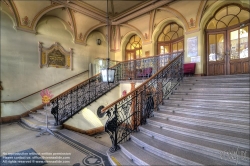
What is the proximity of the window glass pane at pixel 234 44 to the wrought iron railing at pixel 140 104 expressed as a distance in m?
2.65

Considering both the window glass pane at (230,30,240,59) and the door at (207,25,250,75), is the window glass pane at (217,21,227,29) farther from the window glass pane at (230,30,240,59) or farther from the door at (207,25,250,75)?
the window glass pane at (230,30,240,59)

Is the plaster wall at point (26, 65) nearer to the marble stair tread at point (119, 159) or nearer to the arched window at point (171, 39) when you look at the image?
the marble stair tread at point (119, 159)

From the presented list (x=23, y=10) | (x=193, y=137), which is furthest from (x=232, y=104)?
(x=23, y=10)

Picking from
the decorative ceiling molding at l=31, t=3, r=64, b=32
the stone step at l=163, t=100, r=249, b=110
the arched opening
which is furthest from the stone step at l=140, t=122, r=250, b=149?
the decorative ceiling molding at l=31, t=3, r=64, b=32

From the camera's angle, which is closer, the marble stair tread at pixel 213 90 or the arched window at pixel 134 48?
the marble stair tread at pixel 213 90

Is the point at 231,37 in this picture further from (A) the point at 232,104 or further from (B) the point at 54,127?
(B) the point at 54,127

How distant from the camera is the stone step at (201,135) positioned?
209 cm

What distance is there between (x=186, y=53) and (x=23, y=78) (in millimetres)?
7848

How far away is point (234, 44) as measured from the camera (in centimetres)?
584

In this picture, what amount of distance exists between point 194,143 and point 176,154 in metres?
0.38

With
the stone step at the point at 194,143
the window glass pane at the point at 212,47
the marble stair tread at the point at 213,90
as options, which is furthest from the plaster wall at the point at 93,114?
the window glass pane at the point at 212,47

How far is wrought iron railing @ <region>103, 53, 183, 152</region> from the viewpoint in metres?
2.90

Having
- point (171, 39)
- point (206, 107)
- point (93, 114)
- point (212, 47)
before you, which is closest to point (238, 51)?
point (212, 47)

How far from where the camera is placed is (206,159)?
2008 millimetres
